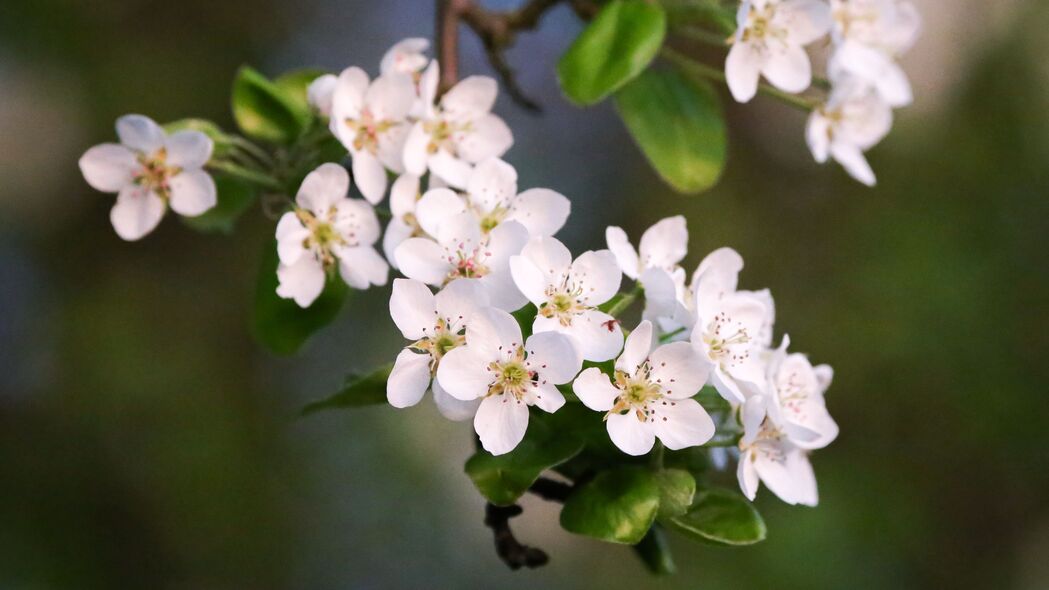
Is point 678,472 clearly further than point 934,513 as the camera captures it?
No

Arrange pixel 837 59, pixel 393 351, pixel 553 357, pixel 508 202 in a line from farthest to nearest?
pixel 393 351 < pixel 837 59 < pixel 508 202 < pixel 553 357

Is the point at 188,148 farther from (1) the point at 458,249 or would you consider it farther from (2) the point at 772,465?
(2) the point at 772,465

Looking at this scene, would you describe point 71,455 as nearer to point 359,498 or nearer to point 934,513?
point 359,498

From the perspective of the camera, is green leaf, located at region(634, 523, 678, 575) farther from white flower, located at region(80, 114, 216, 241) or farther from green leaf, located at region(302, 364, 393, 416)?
white flower, located at region(80, 114, 216, 241)

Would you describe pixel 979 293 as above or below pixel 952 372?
above

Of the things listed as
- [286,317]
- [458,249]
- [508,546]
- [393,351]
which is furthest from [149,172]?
[393,351]

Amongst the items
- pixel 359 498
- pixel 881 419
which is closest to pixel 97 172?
pixel 359 498
